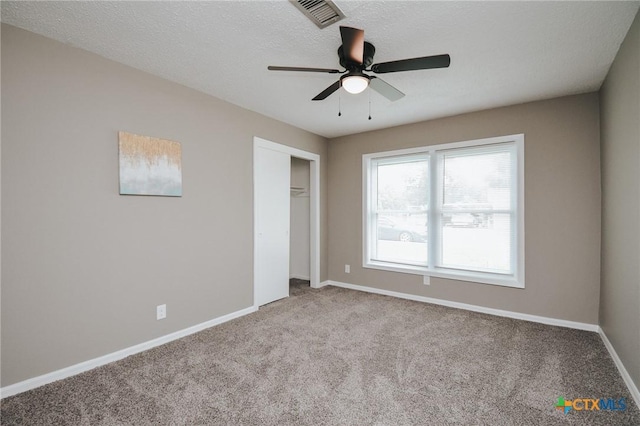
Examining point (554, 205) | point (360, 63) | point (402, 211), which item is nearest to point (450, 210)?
point (402, 211)

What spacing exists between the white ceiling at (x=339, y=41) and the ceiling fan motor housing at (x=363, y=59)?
0.27ft

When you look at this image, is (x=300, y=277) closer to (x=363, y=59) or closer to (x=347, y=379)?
(x=347, y=379)

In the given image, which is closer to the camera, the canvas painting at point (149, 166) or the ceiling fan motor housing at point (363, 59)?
the ceiling fan motor housing at point (363, 59)

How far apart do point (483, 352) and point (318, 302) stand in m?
2.05

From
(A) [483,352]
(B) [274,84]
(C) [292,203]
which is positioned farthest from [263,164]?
(A) [483,352]

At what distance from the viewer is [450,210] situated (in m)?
3.99

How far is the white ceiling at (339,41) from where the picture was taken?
6.23 ft

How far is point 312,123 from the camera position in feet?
14.0

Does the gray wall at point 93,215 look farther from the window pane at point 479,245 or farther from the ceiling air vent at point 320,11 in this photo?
the window pane at point 479,245

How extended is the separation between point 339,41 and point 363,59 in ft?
0.90

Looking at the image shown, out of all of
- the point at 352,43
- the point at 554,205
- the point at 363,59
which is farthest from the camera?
the point at 554,205

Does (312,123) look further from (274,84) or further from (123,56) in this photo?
(123,56)

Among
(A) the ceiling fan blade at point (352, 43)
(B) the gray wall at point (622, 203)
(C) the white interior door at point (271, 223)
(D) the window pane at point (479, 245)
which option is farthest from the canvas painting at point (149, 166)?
(B) the gray wall at point (622, 203)

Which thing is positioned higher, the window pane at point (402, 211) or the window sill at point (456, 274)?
the window pane at point (402, 211)
